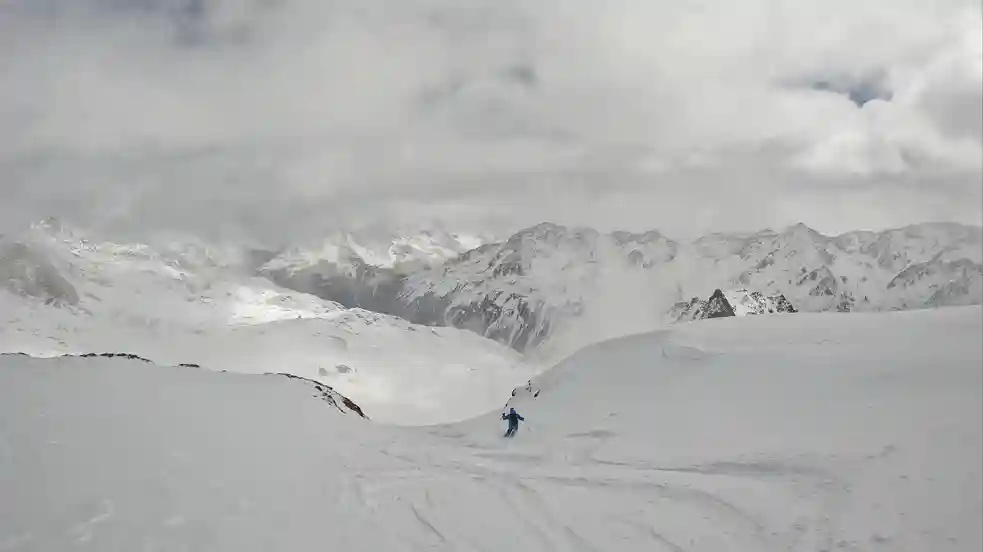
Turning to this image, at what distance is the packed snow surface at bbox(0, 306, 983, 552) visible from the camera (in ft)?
37.8

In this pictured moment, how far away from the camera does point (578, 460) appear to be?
18406 millimetres

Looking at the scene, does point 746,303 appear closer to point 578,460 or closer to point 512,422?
point 512,422

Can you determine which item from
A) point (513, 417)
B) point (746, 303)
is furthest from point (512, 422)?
point (746, 303)

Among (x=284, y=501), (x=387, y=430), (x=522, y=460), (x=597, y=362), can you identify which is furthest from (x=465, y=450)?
(x=597, y=362)

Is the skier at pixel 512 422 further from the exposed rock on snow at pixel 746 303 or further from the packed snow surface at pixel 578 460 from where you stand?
the exposed rock on snow at pixel 746 303

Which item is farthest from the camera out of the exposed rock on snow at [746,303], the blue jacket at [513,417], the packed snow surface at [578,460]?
the exposed rock on snow at [746,303]

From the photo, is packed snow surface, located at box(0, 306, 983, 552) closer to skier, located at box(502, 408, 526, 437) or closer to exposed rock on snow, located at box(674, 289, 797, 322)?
skier, located at box(502, 408, 526, 437)

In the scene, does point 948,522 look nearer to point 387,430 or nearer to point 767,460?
point 767,460

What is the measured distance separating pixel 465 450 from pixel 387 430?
5157 mm

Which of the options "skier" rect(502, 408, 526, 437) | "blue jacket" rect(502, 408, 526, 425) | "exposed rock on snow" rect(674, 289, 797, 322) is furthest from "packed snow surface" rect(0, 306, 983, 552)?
"exposed rock on snow" rect(674, 289, 797, 322)

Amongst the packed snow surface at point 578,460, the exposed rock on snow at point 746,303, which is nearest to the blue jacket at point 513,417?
the packed snow surface at point 578,460

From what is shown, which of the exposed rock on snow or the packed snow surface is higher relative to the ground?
the exposed rock on snow

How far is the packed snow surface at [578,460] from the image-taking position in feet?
37.8

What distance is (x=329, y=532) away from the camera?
11305 millimetres
